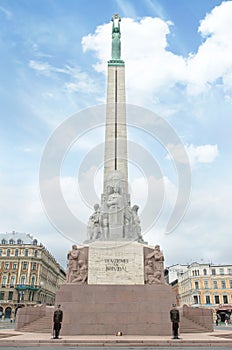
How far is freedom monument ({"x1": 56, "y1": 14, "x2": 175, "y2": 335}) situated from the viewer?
1445 centimetres

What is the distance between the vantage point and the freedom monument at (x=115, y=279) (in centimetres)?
1445

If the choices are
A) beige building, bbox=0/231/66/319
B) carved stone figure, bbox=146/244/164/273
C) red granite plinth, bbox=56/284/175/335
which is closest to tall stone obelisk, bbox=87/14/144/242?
carved stone figure, bbox=146/244/164/273

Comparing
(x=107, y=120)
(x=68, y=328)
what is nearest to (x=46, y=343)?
(x=68, y=328)

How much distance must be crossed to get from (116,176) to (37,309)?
9.43 meters

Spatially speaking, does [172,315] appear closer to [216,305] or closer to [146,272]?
[146,272]

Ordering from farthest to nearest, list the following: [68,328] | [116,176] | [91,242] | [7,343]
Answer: [116,176] < [91,242] < [68,328] < [7,343]

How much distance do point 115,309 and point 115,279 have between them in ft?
6.06

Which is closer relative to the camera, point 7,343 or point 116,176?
point 7,343

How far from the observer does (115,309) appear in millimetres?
14828

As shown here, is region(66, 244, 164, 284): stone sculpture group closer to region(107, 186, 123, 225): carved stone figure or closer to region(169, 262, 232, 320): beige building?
region(107, 186, 123, 225): carved stone figure

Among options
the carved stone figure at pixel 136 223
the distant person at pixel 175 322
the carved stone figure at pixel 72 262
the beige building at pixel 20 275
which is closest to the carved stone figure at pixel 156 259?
the carved stone figure at pixel 136 223

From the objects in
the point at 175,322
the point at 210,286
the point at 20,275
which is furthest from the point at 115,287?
the point at 210,286

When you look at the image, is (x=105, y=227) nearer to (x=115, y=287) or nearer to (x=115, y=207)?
(x=115, y=207)

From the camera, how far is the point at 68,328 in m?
14.2
